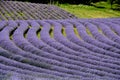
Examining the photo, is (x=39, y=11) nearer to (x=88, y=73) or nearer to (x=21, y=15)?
(x=21, y=15)

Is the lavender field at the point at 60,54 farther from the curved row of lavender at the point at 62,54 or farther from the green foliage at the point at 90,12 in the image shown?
the green foliage at the point at 90,12

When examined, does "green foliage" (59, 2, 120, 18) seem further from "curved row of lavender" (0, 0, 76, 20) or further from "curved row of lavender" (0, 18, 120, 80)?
"curved row of lavender" (0, 18, 120, 80)

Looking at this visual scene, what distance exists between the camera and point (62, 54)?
320 inches

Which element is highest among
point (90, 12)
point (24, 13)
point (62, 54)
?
point (62, 54)

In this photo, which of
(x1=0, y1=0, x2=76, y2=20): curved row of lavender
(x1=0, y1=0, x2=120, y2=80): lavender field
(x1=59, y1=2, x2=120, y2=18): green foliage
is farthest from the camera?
(x1=59, y1=2, x2=120, y2=18): green foliage

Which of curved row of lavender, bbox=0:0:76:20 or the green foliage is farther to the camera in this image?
the green foliage

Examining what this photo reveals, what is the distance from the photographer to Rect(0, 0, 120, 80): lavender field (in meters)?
6.32

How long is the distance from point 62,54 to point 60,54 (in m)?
0.05

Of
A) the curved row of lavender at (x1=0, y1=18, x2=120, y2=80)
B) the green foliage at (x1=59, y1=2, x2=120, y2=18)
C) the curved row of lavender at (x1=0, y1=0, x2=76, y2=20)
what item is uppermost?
the curved row of lavender at (x1=0, y1=18, x2=120, y2=80)

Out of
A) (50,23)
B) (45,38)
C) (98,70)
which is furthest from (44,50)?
(50,23)

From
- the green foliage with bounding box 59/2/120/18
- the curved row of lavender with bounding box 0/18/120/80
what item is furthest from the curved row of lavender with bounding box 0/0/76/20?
the green foliage with bounding box 59/2/120/18

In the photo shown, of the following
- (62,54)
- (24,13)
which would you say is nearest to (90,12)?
(24,13)

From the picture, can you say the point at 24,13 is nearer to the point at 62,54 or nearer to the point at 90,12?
the point at 62,54

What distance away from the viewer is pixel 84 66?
7.18m
